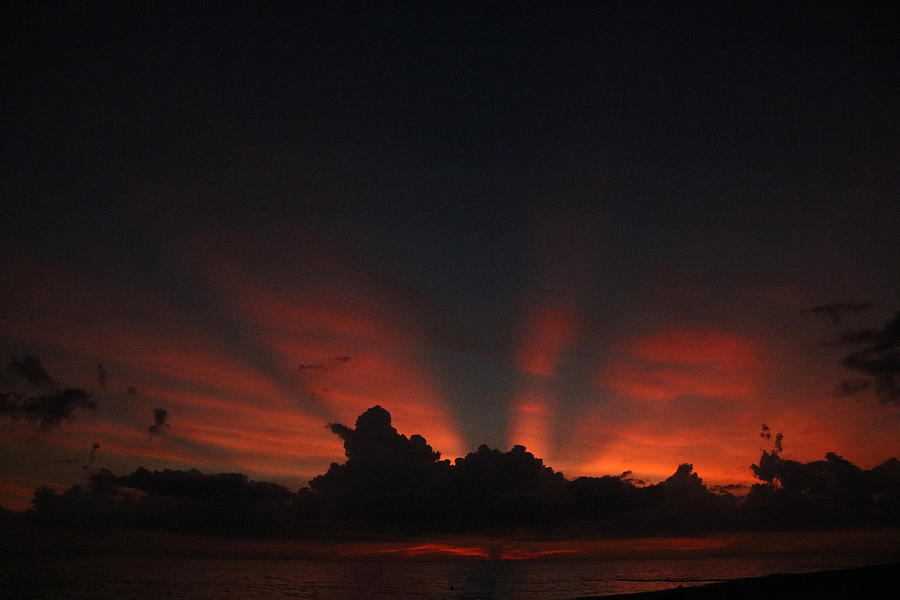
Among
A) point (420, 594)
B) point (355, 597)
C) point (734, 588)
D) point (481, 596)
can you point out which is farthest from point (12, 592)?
point (734, 588)

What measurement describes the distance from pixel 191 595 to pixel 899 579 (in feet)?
517

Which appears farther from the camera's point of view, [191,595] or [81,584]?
[81,584]

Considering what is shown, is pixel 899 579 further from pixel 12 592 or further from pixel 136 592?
pixel 12 592

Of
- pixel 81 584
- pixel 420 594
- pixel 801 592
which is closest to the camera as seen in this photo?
pixel 801 592

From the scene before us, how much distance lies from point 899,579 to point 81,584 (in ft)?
679

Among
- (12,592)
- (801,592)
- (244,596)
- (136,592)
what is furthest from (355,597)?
(801,592)

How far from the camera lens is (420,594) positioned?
16438cm

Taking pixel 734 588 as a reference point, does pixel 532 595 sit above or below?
below

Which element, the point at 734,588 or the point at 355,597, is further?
the point at 355,597

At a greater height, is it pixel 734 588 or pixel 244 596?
pixel 734 588

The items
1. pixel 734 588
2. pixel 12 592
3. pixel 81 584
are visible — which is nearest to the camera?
pixel 734 588

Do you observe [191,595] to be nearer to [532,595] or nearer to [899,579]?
[532,595]

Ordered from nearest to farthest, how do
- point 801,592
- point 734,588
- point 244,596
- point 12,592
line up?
point 801,592 → point 734,588 → point 12,592 → point 244,596

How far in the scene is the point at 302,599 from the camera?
142750 mm
